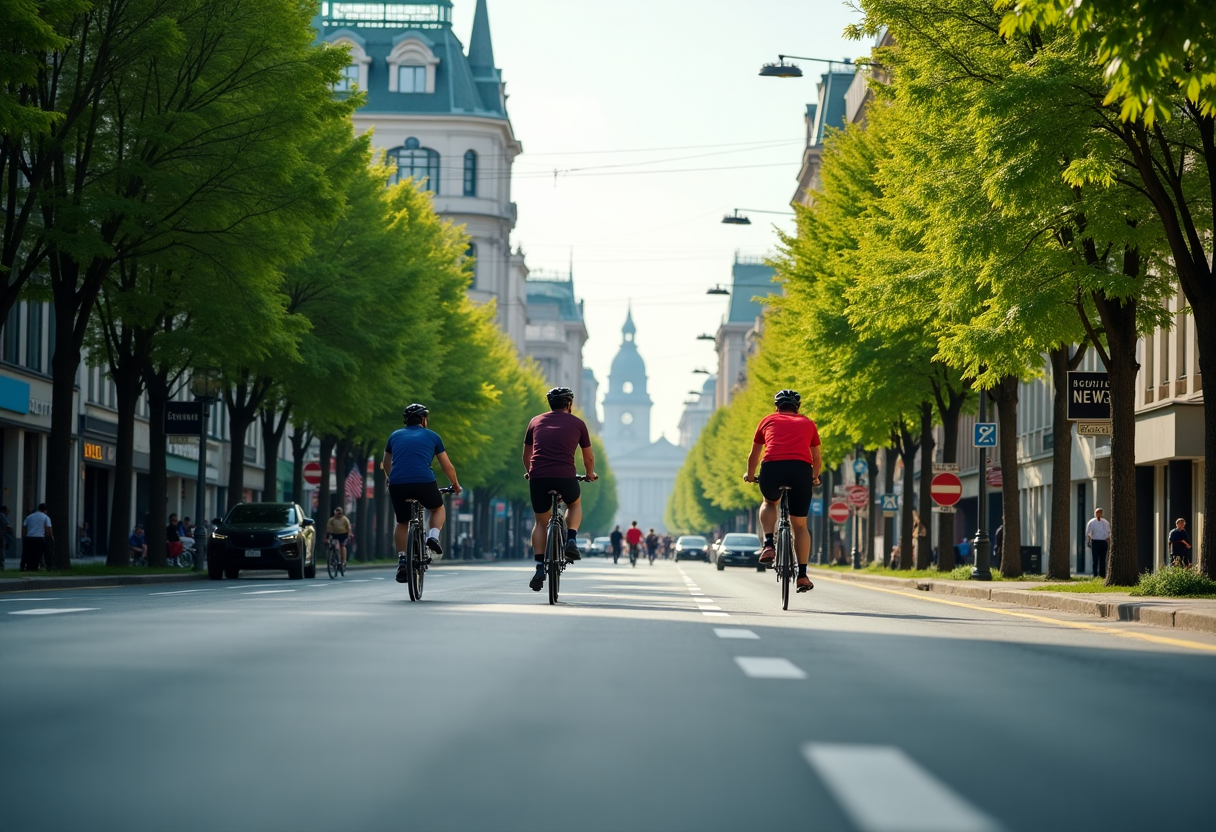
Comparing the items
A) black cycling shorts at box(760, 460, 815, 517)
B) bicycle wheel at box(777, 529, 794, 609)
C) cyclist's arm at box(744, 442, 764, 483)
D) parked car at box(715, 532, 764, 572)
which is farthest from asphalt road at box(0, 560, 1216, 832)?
parked car at box(715, 532, 764, 572)

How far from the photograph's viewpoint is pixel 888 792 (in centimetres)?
516

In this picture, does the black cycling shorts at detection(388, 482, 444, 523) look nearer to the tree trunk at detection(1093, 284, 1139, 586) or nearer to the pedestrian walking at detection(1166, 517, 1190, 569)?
the tree trunk at detection(1093, 284, 1139, 586)

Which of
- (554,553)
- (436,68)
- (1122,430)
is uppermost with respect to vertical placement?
(436,68)

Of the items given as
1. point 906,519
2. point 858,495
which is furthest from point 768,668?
point 858,495

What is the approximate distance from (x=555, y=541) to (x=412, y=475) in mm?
1652

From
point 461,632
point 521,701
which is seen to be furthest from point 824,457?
point 521,701

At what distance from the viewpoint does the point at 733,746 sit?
6223 mm

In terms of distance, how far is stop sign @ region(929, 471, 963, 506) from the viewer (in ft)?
117

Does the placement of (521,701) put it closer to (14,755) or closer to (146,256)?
(14,755)

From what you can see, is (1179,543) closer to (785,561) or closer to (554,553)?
(785,561)

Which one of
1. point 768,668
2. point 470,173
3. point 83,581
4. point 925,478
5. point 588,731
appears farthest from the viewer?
point 470,173

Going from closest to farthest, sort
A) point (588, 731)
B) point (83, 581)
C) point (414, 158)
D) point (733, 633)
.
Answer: point (588, 731)
point (733, 633)
point (83, 581)
point (414, 158)

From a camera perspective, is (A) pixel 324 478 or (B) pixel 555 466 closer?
(B) pixel 555 466

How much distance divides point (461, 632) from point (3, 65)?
39.7 ft
